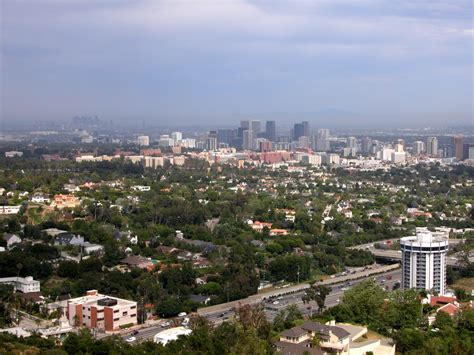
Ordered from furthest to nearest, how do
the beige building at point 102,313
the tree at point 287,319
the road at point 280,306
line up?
the beige building at point 102,313, the road at point 280,306, the tree at point 287,319

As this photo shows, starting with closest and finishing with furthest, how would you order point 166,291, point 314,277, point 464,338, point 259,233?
point 464,338
point 166,291
point 314,277
point 259,233

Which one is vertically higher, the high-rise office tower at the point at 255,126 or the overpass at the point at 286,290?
the high-rise office tower at the point at 255,126

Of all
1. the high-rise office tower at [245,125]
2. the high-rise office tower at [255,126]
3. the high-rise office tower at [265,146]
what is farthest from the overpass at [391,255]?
the high-rise office tower at [245,125]

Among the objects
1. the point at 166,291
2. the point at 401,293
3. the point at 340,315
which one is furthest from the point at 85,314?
the point at 401,293

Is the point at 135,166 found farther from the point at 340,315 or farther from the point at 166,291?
the point at 340,315

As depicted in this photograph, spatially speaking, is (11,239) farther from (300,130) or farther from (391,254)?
(300,130)

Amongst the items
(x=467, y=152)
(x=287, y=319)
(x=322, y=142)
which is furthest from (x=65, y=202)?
(x=322, y=142)

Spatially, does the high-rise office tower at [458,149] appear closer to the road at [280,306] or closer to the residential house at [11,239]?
the road at [280,306]
